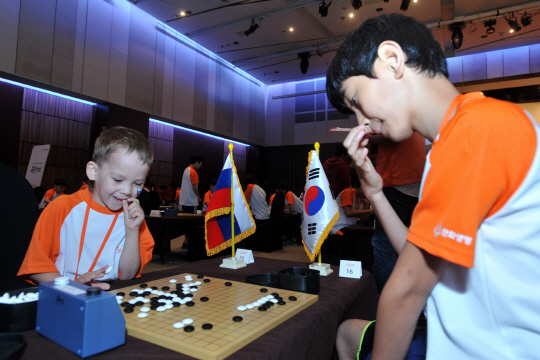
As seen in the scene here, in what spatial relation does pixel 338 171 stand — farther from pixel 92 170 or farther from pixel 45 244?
pixel 45 244

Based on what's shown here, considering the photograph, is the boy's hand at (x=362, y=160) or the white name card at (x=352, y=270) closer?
the boy's hand at (x=362, y=160)

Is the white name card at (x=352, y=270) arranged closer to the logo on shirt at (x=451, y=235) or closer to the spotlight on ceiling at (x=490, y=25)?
the logo on shirt at (x=451, y=235)

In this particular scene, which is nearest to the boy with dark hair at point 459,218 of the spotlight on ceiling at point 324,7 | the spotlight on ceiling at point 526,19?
the spotlight on ceiling at point 324,7

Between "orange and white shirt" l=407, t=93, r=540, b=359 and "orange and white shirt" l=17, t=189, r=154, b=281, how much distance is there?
116 centimetres

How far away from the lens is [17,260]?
115cm

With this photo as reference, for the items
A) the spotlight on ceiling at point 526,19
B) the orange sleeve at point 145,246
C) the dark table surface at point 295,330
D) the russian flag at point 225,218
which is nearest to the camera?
the dark table surface at point 295,330

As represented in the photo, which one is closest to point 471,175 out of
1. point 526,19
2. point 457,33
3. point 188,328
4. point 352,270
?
point 188,328

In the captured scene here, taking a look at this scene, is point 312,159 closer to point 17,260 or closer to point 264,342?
point 264,342

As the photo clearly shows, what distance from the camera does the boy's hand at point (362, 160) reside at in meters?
0.87

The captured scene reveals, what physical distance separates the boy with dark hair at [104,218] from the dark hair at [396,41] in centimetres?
91

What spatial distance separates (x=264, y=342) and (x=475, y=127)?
596 millimetres

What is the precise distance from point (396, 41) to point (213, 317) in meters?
0.80

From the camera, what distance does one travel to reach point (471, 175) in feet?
1.65

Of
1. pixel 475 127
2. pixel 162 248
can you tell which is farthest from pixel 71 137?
pixel 475 127
